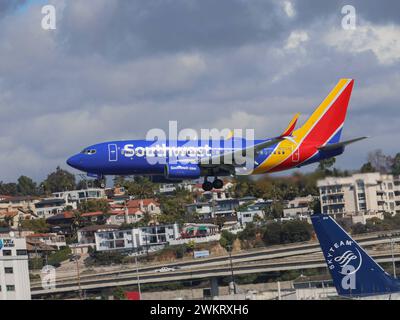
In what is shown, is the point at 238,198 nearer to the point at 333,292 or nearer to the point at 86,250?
the point at 86,250

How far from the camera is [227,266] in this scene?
11650 cm

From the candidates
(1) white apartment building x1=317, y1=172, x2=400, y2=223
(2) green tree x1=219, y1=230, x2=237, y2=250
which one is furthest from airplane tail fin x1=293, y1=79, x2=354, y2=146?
(2) green tree x1=219, y1=230, x2=237, y2=250

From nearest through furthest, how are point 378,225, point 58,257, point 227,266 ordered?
point 227,266 → point 378,225 → point 58,257

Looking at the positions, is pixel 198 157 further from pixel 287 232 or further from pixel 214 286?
pixel 287 232

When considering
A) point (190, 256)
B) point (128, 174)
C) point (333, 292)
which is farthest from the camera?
point (190, 256)

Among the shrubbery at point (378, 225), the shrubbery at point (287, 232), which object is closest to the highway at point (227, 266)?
the shrubbery at point (287, 232)

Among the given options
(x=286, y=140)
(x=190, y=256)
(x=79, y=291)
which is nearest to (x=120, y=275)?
A: (x=79, y=291)

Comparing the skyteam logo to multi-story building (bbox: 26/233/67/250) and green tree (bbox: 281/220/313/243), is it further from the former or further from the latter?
multi-story building (bbox: 26/233/67/250)

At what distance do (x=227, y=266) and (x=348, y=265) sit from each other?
74713mm

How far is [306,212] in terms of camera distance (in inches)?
6048

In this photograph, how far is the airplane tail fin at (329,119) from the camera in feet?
261

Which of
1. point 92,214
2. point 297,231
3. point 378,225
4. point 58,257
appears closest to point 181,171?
point 378,225

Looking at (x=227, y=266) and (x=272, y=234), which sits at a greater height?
(x=272, y=234)

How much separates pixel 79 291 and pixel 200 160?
46.0 m
